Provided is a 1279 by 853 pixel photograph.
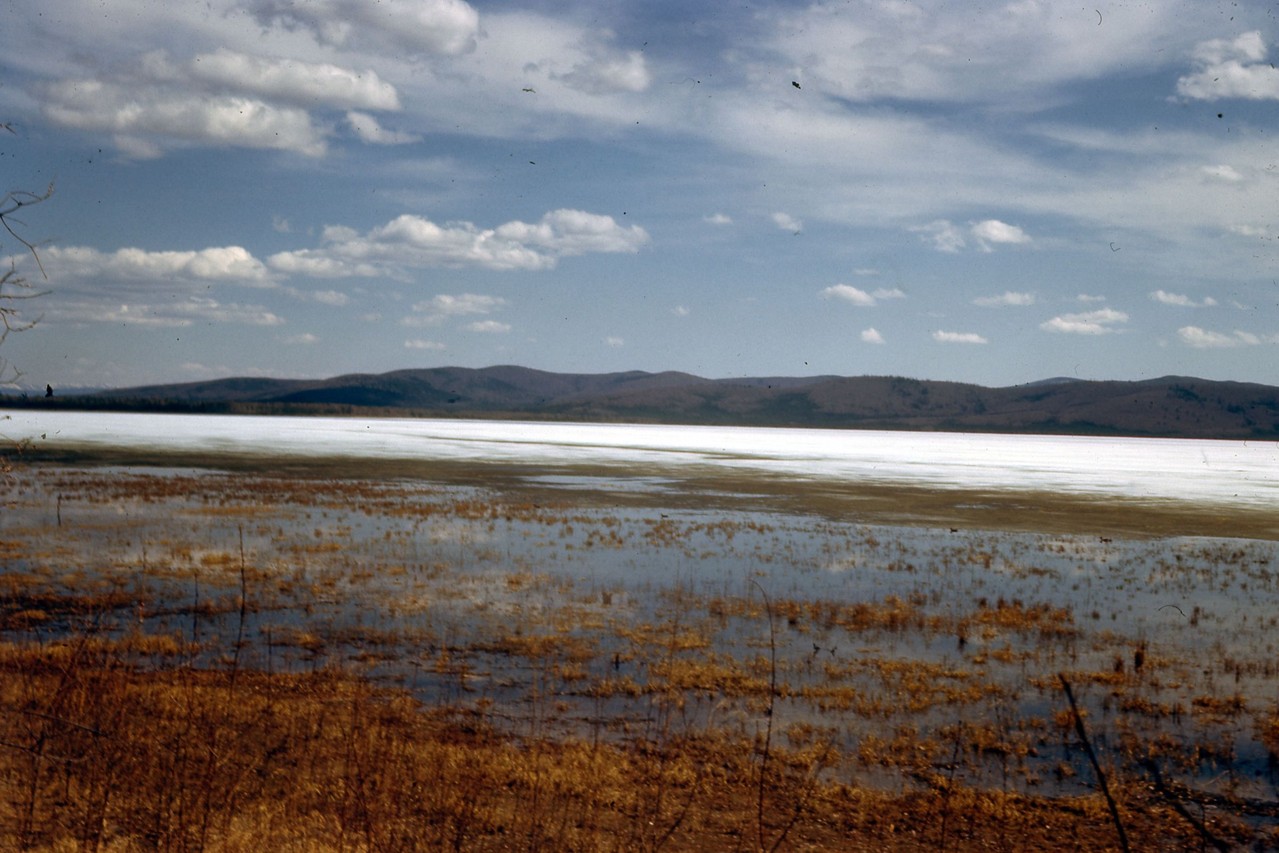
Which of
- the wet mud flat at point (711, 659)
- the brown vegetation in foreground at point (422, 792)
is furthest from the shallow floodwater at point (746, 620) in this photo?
the brown vegetation in foreground at point (422, 792)

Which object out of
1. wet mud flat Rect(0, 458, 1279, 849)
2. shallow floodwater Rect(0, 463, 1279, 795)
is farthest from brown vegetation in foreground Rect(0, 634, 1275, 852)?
shallow floodwater Rect(0, 463, 1279, 795)

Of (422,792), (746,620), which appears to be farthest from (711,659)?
(422,792)

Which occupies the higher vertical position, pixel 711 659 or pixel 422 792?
pixel 422 792

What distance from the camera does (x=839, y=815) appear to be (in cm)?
1177

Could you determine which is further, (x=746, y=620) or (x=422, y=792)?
(x=746, y=620)

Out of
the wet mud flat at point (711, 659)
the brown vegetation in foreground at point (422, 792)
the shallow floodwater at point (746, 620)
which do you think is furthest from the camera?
the shallow floodwater at point (746, 620)

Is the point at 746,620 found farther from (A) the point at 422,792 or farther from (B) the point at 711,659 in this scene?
(A) the point at 422,792

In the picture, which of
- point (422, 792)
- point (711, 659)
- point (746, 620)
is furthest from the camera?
point (746, 620)

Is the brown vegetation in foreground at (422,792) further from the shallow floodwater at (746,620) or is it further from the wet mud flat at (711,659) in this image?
the shallow floodwater at (746,620)

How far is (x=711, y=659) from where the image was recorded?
1903 centimetres

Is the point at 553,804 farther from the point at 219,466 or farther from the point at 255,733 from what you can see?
the point at 219,466

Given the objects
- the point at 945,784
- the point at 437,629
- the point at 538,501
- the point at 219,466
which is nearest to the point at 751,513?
the point at 538,501

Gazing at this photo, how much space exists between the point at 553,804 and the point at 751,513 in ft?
116

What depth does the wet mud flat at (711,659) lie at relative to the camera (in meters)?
11.7
